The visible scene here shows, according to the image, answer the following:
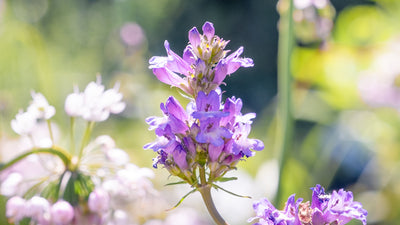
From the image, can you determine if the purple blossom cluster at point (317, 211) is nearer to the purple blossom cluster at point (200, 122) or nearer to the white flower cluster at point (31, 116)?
the purple blossom cluster at point (200, 122)

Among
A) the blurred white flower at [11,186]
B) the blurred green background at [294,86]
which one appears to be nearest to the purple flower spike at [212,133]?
the blurred white flower at [11,186]

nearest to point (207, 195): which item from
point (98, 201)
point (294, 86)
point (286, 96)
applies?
point (98, 201)

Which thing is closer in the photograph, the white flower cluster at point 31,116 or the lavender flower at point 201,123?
the lavender flower at point 201,123

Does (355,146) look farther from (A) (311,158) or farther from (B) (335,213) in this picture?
(B) (335,213)

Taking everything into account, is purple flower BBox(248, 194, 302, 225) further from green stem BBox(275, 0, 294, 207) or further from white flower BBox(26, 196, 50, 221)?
green stem BBox(275, 0, 294, 207)

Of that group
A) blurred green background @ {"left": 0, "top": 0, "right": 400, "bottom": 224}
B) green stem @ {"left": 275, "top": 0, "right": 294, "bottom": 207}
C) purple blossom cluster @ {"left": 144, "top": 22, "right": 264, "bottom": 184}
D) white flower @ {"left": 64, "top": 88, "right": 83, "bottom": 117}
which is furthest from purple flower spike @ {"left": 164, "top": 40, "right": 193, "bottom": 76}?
blurred green background @ {"left": 0, "top": 0, "right": 400, "bottom": 224}

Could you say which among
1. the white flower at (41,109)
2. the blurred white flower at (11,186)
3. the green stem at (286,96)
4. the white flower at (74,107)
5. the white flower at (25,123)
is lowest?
the blurred white flower at (11,186)

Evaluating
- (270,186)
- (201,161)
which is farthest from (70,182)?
(270,186)

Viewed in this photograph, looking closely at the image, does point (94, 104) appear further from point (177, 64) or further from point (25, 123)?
point (177, 64)
